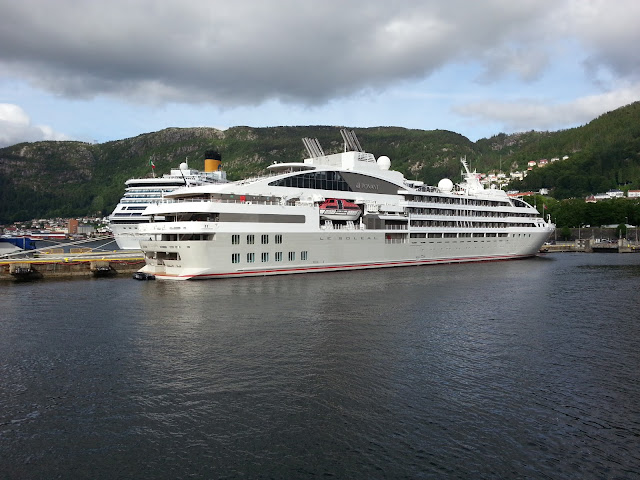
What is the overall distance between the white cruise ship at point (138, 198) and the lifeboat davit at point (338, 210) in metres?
28.3

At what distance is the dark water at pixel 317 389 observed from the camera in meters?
12.6

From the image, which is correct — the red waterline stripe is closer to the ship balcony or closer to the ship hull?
the ship hull

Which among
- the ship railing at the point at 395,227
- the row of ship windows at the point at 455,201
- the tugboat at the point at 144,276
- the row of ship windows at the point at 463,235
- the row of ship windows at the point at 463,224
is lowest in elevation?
the tugboat at the point at 144,276

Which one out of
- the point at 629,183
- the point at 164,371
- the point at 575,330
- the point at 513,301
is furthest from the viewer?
the point at 629,183

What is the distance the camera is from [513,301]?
34.9 meters

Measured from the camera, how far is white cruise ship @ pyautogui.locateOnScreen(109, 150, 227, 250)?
7381 cm

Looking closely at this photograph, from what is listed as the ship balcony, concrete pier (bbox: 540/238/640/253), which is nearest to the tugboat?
the ship balcony

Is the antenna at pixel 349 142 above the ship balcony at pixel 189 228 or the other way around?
above

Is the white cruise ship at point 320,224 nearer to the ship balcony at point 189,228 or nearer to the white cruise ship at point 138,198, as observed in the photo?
the ship balcony at point 189,228

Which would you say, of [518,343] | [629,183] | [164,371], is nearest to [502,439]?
[518,343]

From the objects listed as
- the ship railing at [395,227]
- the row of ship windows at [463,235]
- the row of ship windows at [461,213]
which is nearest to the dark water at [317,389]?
the ship railing at [395,227]

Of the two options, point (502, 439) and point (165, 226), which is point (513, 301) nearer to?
point (502, 439)

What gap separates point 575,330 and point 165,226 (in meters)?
33.5

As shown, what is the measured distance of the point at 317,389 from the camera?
17281 mm
